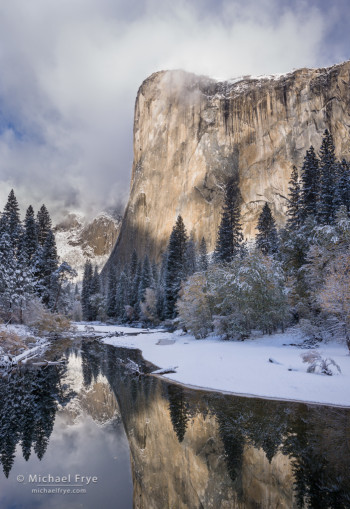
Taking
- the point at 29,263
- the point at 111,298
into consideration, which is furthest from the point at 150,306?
the point at 29,263

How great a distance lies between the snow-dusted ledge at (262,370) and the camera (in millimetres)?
10414

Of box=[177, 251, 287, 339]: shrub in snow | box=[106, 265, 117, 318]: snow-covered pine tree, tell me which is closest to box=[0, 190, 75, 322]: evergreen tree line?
box=[177, 251, 287, 339]: shrub in snow

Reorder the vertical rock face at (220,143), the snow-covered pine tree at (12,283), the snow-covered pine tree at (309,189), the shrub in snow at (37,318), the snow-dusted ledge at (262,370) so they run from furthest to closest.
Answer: the vertical rock face at (220,143) → the shrub in snow at (37,318) → the snow-covered pine tree at (309,189) → the snow-covered pine tree at (12,283) → the snow-dusted ledge at (262,370)

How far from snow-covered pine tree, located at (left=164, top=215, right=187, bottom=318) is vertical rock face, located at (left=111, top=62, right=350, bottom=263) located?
163ft

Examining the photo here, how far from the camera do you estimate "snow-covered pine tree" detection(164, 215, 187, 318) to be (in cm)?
4288

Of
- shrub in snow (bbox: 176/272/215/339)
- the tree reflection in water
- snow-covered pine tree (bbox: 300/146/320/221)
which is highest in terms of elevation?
snow-covered pine tree (bbox: 300/146/320/221)

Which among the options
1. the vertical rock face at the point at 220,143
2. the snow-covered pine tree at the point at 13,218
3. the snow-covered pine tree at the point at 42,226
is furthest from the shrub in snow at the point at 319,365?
the vertical rock face at the point at 220,143

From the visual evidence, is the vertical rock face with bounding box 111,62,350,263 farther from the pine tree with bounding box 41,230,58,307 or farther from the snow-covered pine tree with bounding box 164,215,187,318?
the pine tree with bounding box 41,230,58,307

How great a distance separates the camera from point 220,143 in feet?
355

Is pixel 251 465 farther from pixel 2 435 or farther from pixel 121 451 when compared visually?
pixel 2 435

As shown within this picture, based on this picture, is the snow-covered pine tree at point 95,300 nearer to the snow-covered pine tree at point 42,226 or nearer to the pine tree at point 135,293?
the pine tree at point 135,293

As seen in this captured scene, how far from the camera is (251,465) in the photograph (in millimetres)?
6473

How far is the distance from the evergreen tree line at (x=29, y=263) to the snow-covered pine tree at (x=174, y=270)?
13.0m

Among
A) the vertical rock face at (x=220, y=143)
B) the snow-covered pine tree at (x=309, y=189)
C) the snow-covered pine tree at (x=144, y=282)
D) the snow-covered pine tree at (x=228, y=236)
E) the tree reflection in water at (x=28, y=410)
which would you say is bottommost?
the tree reflection in water at (x=28, y=410)
